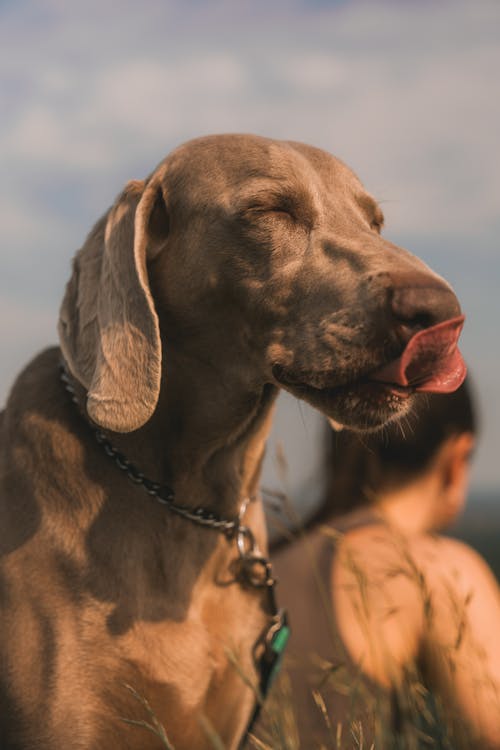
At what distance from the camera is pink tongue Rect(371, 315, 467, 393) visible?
6.98 ft

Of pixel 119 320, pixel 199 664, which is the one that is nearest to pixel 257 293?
pixel 119 320

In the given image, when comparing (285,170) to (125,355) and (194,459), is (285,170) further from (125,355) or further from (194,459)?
(194,459)

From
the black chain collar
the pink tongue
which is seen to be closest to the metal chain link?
the black chain collar

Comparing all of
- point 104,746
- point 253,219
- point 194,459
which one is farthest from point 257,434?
point 104,746

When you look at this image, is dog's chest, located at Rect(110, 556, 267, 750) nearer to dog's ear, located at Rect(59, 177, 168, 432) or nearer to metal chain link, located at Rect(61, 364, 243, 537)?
metal chain link, located at Rect(61, 364, 243, 537)

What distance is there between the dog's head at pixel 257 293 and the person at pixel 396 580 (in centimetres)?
44

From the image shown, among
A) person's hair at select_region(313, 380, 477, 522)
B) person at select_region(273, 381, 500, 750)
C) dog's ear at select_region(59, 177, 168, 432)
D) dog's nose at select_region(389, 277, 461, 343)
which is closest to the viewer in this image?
dog's nose at select_region(389, 277, 461, 343)

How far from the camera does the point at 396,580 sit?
396 cm

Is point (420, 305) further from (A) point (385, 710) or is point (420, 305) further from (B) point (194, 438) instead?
(A) point (385, 710)

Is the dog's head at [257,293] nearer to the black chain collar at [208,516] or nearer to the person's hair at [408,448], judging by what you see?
the black chain collar at [208,516]

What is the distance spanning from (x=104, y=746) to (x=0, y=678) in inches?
12.0

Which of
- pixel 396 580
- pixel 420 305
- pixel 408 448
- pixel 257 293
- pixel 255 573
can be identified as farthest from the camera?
pixel 408 448

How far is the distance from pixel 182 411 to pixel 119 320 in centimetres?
32

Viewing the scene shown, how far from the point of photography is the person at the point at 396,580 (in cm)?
342
